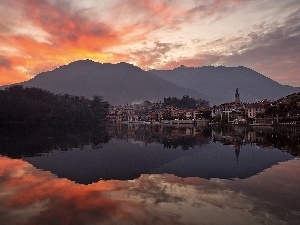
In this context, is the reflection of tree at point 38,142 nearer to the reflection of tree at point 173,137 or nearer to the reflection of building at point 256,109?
the reflection of tree at point 173,137

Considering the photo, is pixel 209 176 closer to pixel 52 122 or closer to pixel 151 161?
pixel 151 161

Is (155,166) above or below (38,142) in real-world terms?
below

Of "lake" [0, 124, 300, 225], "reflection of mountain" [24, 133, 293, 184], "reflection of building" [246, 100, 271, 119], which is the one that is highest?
"reflection of building" [246, 100, 271, 119]

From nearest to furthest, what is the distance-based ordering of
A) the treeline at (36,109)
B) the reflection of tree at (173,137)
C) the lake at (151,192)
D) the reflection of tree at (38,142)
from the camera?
the lake at (151,192), the reflection of tree at (38,142), the reflection of tree at (173,137), the treeline at (36,109)

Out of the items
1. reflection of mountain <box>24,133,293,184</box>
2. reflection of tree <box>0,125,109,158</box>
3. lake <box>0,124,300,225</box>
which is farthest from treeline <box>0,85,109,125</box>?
lake <box>0,124,300,225</box>

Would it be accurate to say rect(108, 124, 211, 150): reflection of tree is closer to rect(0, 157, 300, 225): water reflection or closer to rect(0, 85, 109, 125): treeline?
rect(0, 157, 300, 225): water reflection

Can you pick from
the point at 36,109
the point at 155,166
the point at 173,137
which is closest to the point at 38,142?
the point at 173,137

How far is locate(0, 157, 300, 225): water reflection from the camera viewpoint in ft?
39.4

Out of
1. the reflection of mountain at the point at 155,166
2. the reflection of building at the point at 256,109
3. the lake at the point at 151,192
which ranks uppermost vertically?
the reflection of building at the point at 256,109

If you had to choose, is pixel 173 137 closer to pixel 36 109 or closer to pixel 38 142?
pixel 38 142

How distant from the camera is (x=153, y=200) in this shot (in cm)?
1463

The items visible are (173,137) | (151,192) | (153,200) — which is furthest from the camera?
(173,137)

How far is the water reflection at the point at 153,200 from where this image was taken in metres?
12.0

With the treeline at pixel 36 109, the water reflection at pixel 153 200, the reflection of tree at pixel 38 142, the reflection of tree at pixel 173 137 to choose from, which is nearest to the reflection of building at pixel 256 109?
the reflection of tree at pixel 173 137
